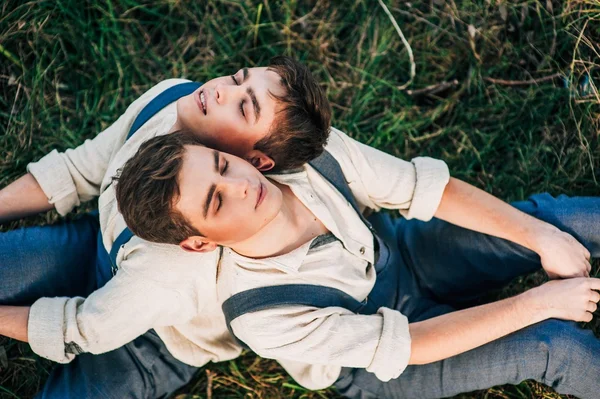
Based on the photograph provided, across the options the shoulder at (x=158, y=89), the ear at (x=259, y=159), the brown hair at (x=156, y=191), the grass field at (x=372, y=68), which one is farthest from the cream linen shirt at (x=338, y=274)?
the grass field at (x=372, y=68)

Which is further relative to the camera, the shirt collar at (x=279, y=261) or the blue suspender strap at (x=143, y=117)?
the blue suspender strap at (x=143, y=117)

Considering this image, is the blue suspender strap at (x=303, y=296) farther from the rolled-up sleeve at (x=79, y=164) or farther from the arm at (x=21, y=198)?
the arm at (x=21, y=198)

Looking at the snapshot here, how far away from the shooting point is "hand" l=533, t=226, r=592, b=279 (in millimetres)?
2668

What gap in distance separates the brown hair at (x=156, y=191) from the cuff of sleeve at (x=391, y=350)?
0.75 metres

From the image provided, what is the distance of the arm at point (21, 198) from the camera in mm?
2740

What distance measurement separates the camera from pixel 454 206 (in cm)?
276

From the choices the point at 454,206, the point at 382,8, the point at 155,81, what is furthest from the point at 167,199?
the point at 382,8

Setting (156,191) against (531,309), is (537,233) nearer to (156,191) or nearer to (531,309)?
(531,309)

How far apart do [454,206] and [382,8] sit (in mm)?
1532

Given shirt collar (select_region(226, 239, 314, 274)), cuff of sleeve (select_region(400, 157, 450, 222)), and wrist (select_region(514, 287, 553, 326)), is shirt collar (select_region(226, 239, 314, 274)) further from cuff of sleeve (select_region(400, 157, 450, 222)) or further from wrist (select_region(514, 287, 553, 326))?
wrist (select_region(514, 287, 553, 326))

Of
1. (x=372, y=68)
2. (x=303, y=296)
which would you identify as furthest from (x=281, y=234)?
(x=372, y=68)

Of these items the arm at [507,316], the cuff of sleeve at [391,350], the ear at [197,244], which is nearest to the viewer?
the ear at [197,244]

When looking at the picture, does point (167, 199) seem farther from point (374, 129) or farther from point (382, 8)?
point (382, 8)

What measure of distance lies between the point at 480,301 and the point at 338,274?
98 cm
